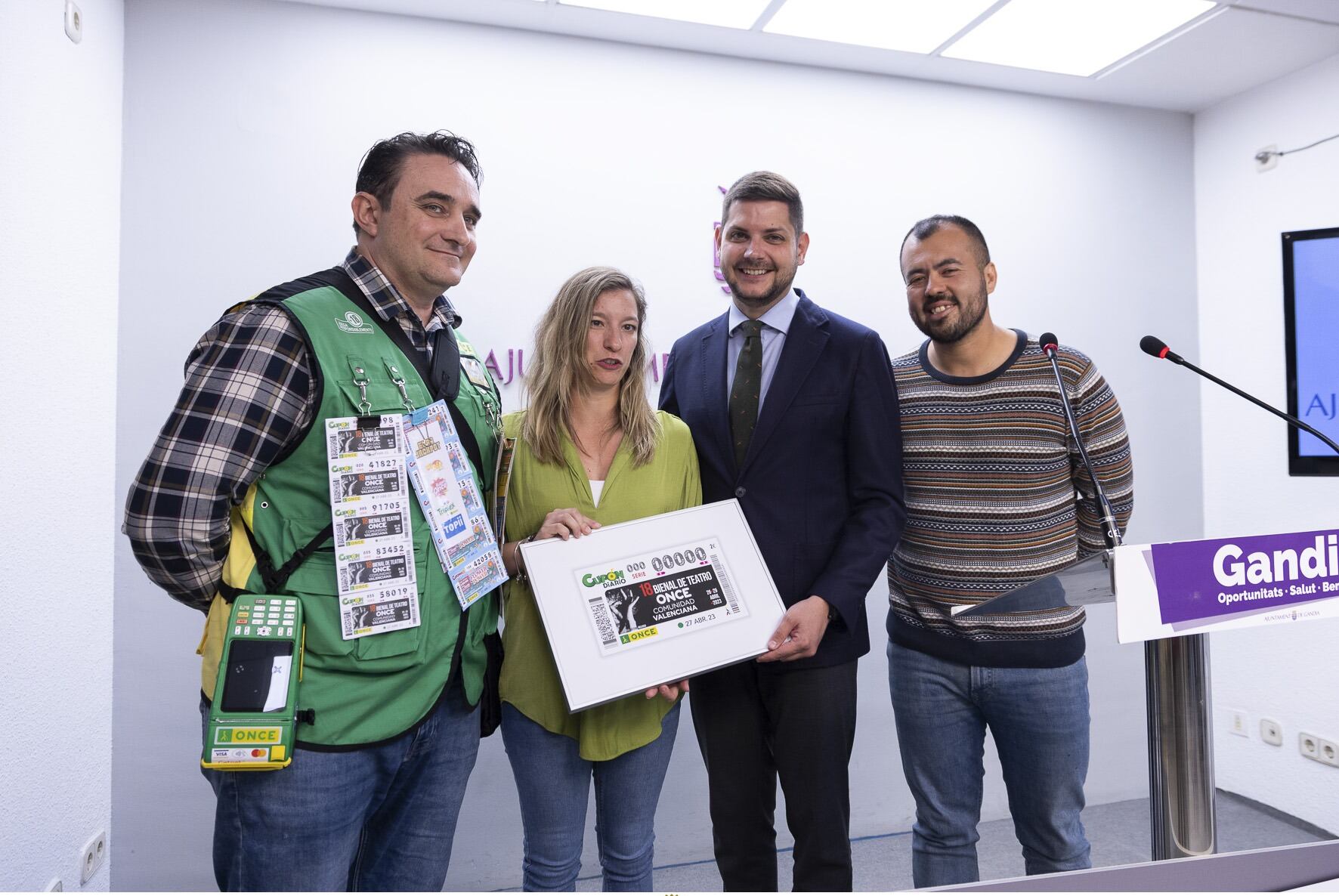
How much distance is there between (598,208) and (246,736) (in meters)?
2.17

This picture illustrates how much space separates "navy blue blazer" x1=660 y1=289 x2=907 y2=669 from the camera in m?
1.68

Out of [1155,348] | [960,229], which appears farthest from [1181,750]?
[960,229]

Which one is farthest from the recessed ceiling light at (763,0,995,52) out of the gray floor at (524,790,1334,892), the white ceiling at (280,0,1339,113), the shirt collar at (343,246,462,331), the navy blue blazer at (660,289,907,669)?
the gray floor at (524,790,1334,892)

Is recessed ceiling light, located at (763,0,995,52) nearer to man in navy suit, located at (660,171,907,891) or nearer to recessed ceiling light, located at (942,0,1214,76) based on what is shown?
recessed ceiling light, located at (942,0,1214,76)

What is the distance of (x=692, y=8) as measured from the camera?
2645 mm

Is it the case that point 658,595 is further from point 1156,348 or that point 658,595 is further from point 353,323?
point 1156,348

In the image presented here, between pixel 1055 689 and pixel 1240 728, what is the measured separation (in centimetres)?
245

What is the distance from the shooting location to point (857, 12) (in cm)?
269

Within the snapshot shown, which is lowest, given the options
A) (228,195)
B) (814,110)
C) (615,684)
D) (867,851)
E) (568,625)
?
(867,851)

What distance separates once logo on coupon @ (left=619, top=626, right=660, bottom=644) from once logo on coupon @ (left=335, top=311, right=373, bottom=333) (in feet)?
2.40

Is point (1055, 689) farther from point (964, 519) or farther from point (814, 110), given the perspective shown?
point (814, 110)

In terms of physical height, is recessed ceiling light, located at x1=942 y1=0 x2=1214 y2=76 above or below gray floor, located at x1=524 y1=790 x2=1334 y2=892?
above

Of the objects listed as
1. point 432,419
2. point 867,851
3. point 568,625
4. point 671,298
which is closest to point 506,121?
point 671,298

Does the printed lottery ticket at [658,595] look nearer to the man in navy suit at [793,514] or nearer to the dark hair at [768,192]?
the man in navy suit at [793,514]
